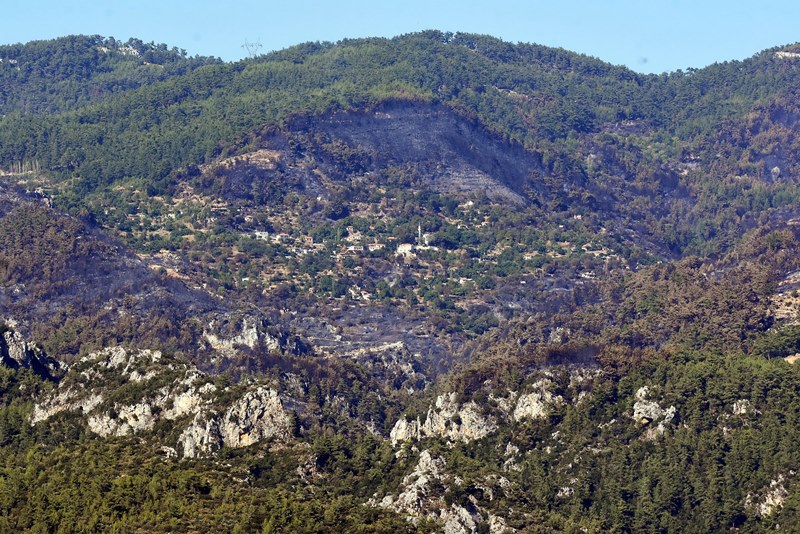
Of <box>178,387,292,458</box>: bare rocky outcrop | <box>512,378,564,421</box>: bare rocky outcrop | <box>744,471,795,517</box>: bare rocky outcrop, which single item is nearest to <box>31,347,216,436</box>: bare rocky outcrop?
<box>178,387,292,458</box>: bare rocky outcrop

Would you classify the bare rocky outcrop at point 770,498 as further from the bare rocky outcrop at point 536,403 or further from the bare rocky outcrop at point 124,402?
the bare rocky outcrop at point 124,402

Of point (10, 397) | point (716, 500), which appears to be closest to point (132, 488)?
point (10, 397)

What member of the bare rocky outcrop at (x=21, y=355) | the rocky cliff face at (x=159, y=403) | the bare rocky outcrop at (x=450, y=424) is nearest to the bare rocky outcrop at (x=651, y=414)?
the bare rocky outcrop at (x=450, y=424)

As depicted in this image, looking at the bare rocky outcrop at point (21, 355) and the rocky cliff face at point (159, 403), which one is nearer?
the rocky cliff face at point (159, 403)

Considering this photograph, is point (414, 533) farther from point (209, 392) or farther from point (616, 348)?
point (616, 348)

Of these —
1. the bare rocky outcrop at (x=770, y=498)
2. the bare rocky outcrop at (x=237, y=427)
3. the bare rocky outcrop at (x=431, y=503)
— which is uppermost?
the bare rocky outcrop at (x=237, y=427)

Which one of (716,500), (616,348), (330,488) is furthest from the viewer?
(616,348)

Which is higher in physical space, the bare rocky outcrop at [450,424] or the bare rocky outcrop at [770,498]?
the bare rocky outcrop at [450,424]

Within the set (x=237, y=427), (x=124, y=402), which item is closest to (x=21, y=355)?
(x=124, y=402)

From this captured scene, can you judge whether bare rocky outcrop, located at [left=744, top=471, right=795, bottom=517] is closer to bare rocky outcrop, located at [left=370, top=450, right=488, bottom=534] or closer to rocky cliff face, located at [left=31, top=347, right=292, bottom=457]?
bare rocky outcrop, located at [left=370, top=450, right=488, bottom=534]

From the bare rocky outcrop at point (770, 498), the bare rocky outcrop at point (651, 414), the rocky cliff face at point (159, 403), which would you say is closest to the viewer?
the rocky cliff face at point (159, 403)

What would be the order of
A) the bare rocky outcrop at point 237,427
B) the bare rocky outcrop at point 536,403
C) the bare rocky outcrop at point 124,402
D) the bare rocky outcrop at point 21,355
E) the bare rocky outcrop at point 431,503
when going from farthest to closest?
the bare rocky outcrop at point 536,403, the bare rocky outcrop at point 21,355, the bare rocky outcrop at point 124,402, the bare rocky outcrop at point 237,427, the bare rocky outcrop at point 431,503
